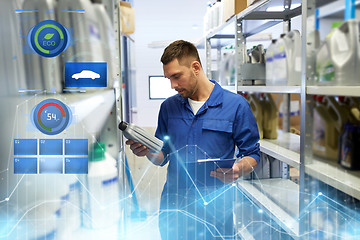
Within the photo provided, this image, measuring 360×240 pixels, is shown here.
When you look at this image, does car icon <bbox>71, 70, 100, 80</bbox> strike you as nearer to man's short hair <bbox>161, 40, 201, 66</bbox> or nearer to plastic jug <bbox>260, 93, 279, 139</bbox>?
man's short hair <bbox>161, 40, 201, 66</bbox>

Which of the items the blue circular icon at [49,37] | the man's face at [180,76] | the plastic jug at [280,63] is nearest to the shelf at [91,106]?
the blue circular icon at [49,37]

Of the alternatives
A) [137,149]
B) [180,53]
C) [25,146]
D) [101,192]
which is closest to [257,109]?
[180,53]

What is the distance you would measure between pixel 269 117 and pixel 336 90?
124 centimetres

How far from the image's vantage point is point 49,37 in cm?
88

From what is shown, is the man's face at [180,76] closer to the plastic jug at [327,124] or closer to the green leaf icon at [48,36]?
the plastic jug at [327,124]

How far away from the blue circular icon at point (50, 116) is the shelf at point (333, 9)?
3.19 ft

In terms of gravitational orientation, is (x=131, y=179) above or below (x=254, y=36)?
below

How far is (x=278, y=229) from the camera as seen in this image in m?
0.94

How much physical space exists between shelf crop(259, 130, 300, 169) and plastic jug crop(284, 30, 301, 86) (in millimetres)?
375

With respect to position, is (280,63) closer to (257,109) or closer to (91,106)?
(257,109)

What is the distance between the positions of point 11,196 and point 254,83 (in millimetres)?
1764

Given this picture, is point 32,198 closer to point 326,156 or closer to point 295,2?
point 326,156

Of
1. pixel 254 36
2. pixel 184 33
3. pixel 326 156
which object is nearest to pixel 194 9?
pixel 184 33

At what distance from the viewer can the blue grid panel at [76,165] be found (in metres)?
0.91
